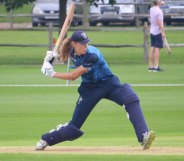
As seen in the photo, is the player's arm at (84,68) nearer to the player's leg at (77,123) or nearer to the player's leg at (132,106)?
the player's leg at (77,123)

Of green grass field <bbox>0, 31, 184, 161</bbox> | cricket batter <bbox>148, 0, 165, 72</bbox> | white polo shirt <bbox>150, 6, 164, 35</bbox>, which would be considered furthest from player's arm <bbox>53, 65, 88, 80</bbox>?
white polo shirt <bbox>150, 6, 164, 35</bbox>

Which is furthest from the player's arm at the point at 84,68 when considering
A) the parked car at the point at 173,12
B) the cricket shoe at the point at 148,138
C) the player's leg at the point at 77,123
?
the parked car at the point at 173,12

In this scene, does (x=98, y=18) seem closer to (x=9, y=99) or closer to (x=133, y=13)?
(x=133, y=13)

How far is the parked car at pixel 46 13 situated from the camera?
1964 inches

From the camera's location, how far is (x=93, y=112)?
19000mm

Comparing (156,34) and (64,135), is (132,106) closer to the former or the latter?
(64,135)

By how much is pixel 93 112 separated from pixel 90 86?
646 centimetres

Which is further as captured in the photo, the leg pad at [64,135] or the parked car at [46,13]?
the parked car at [46,13]

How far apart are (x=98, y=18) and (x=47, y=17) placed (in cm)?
315

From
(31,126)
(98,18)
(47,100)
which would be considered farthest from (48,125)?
(98,18)

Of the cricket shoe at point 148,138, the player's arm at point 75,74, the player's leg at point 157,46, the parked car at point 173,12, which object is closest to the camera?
the player's arm at point 75,74

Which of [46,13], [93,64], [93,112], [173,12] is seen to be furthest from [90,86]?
[46,13]

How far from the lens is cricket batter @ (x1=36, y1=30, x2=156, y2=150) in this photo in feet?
40.3

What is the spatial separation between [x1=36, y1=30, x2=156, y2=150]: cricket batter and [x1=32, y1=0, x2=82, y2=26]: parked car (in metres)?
36.0
